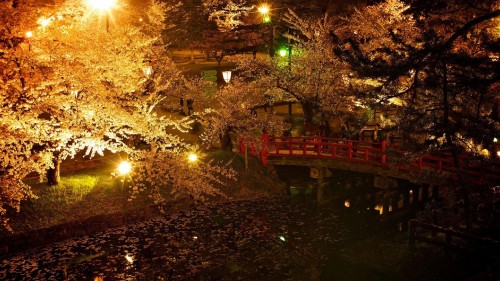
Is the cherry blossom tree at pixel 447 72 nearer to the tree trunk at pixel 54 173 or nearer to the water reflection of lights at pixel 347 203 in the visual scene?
the water reflection of lights at pixel 347 203

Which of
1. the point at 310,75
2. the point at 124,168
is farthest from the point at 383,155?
the point at 124,168

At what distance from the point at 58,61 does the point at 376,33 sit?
17001mm

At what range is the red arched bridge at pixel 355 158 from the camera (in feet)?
58.0

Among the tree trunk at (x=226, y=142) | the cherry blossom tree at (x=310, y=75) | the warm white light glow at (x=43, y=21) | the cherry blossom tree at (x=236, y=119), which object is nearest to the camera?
the warm white light glow at (x=43, y=21)

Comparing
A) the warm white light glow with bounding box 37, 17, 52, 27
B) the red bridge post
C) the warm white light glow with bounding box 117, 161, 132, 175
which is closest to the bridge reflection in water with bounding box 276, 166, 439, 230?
the red bridge post

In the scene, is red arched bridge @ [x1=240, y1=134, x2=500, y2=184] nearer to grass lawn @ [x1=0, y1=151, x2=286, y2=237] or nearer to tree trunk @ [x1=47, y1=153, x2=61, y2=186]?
grass lawn @ [x1=0, y1=151, x2=286, y2=237]

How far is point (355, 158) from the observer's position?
21.9 metres

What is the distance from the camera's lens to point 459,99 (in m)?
14.2

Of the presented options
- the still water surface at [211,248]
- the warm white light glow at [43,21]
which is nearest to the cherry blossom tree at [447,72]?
the still water surface at [211,248]

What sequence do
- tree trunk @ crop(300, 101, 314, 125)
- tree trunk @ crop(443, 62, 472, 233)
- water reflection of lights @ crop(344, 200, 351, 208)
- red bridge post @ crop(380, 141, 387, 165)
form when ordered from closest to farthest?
tree trunk @ crop(443, 62, 472, 233) < red bridge post @ crop(380, 141, 387, 165) < water reflection of lights @ crop(344, 200, 351, 208) < tree trunk @ crop(300, 101, 314, 125)

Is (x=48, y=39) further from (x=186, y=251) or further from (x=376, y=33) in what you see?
(x=376, y=33)

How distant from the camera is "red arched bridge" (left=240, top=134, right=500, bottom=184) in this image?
58.0 feet

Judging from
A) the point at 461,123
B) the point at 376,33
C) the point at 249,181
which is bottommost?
the point at 249,181

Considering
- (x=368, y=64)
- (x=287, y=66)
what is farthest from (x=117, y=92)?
(x=368, y=64)
